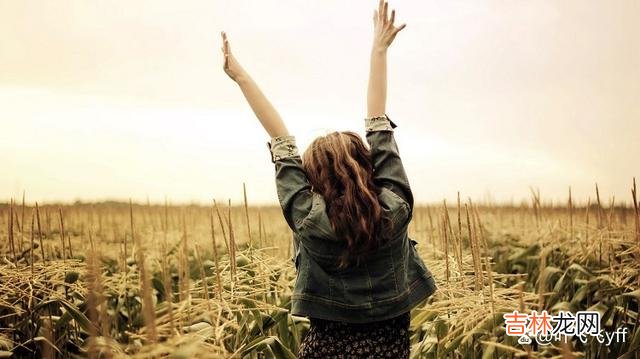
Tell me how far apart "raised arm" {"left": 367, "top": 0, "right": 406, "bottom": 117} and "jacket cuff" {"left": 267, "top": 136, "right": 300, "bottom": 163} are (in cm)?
38

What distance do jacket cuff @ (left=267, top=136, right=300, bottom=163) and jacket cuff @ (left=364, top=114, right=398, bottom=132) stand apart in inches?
13.0

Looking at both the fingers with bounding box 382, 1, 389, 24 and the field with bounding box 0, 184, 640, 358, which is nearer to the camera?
the field with bounding box 0, 184, 640, 358

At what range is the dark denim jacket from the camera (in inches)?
86.1

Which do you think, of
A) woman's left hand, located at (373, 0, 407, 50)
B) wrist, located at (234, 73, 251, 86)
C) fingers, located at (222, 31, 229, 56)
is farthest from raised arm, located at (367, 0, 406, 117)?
fingers, located at (222, 31, 229, 56)

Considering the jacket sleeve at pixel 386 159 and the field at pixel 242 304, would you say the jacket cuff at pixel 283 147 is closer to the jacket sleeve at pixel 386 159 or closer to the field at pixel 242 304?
the jacket sleeve at pixel 386 159

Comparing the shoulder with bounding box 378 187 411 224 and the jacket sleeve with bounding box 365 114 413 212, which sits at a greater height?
the jacket sleeve with bounding box 365 114 413 212

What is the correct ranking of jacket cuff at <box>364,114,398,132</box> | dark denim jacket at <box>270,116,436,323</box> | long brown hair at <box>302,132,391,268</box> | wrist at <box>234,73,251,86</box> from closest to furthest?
long brown hair at <box>302,132,391,268</box> → dark denim jacket at <box>270,116,436,323</box> → jacket cuff at <box>364,114,398,132</box> → wrist at <box>234,73,251,86</box>

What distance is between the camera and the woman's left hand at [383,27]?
2635mm

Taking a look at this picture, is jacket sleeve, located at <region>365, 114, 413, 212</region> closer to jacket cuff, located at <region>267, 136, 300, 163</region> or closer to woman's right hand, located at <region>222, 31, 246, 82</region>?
jacket cuff, located at <region>267, 136, 300, 163</region>

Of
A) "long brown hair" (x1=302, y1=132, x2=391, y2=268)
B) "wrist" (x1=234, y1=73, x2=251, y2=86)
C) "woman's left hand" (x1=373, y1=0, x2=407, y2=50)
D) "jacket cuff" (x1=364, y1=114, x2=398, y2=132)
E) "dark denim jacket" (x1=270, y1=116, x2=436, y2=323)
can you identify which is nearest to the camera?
"long brown hair" (x1=302, y1=132, x2=391, y2=268)

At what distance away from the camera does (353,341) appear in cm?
234

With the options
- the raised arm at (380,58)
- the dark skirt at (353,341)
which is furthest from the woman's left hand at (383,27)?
the dark skirt at (353,341)

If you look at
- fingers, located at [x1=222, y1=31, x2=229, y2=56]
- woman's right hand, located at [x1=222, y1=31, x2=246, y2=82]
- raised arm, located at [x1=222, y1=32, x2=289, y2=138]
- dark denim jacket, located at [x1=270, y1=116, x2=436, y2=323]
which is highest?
fingers, located at [x1=222, y1=31, x2=229, y2=56]

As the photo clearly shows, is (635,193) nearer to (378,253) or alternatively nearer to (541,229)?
(378,253)
